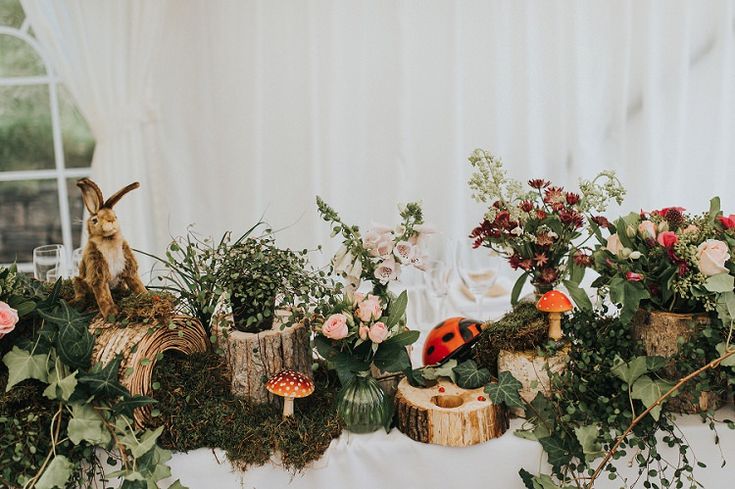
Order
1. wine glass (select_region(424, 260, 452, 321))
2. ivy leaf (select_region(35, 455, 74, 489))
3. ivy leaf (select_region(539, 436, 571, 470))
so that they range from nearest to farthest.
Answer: ivy leaf (select_region(35, 455, 74, 489))
ivy leaf (select_region(539, 436, 571, 470))
wine glass (select_region(424, 260, 452, 321))

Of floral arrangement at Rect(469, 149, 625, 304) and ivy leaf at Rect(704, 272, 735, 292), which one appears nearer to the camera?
ivy leaf at Rect(704, 272, 735, 292)

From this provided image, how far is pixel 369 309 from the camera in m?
1.21

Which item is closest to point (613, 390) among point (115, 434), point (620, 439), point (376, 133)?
point (620, 439)

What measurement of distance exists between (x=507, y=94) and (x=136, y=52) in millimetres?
1816

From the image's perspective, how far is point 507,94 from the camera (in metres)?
3.37

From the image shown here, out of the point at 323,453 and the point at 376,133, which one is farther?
the point at 376,133

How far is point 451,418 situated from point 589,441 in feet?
0.76

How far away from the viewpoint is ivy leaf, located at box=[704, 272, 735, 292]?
1127 mm

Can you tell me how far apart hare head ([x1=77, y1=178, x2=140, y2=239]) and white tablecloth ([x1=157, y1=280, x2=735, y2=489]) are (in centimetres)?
42

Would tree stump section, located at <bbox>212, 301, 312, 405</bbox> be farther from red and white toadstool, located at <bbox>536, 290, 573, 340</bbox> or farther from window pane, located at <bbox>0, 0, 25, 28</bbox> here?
window pane, located at <bbox>0, 0, 25, 28</bbox>

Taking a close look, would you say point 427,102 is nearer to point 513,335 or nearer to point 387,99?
point 387,99

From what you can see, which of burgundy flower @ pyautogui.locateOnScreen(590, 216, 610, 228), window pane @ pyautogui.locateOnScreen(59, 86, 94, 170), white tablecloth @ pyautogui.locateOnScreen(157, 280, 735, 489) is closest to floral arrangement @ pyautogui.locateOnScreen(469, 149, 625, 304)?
burgundy flower @ pyautogui.locateOnScreen(590, 216, 610, 228)

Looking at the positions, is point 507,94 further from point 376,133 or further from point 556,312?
point 556,312

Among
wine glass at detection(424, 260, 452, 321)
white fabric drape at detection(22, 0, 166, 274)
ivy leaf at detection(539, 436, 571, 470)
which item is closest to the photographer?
ivy leaf at detection(539, 436, 571, 470)
